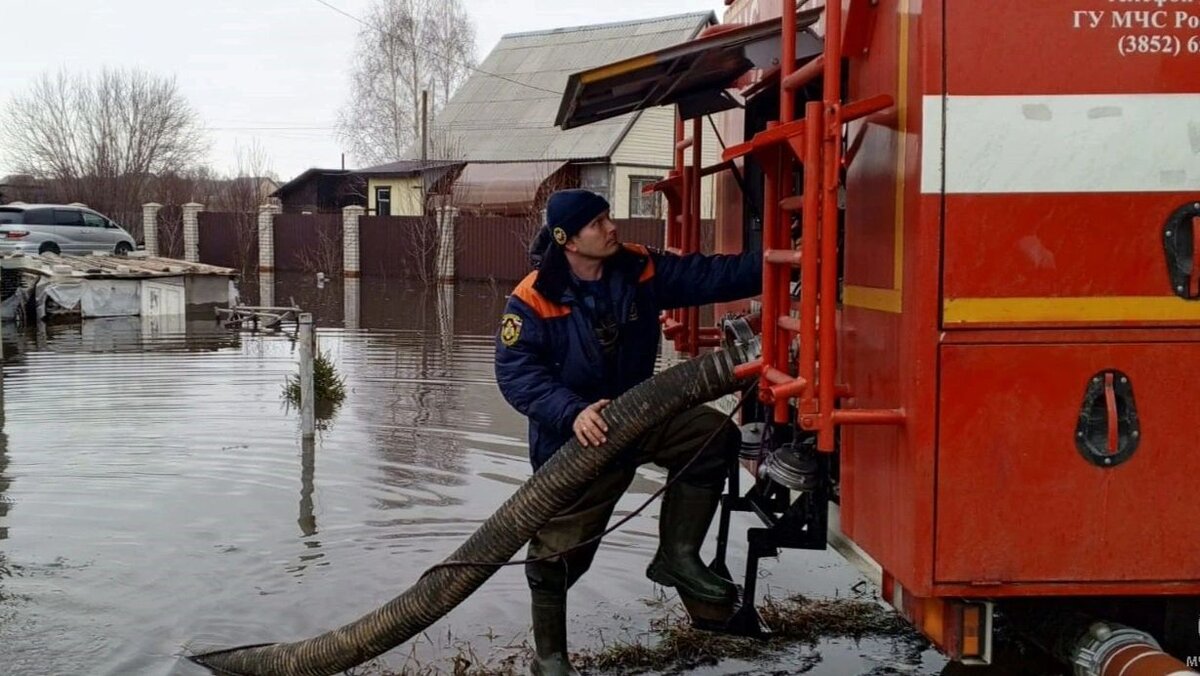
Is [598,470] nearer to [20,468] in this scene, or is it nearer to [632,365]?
[632,365]

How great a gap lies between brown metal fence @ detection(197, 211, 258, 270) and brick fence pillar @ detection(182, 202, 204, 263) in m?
0.13

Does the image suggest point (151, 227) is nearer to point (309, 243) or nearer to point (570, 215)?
→ point (309, 243)

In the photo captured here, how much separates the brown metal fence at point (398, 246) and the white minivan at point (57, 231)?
6.97m

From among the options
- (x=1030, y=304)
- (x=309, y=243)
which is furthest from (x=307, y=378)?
(x=309, y=243)

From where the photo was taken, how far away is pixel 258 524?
24.2 feet

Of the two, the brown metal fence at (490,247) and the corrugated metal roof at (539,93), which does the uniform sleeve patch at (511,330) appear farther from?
the corrugated metal roof at (539,93)

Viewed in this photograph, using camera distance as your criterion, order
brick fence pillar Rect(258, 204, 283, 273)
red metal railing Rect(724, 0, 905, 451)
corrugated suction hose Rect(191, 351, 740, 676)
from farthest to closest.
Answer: brick fence pillar Rect(258, 204, 283, 273), corrugated suction hose Rect(191, 351, 740, 676), red metal railing Rect(724, 0, 905, 451)

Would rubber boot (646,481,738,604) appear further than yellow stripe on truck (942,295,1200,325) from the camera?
Yes

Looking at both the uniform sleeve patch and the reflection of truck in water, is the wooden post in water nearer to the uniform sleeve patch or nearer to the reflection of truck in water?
the uniform sleeve patch

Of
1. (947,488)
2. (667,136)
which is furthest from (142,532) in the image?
(667,136)

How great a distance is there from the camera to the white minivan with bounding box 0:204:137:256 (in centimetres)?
3241

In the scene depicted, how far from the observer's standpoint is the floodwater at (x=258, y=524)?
17.6 feet

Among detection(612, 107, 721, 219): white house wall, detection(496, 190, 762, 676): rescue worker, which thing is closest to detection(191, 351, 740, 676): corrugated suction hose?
detection(496, 190, 762, 676): rescue worker

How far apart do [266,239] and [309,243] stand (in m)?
2.06
